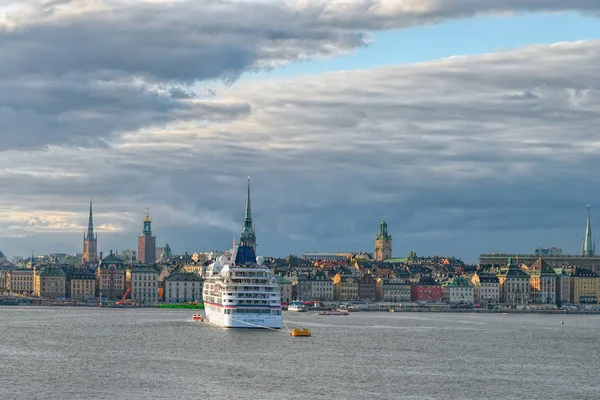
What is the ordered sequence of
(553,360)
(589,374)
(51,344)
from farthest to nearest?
(51,344) → (553,360) → (589,374)

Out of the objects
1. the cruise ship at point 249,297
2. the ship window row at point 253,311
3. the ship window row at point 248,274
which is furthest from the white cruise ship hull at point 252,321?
the ship window row at point 248,274

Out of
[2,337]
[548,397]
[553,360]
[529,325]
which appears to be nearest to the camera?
[548,397]

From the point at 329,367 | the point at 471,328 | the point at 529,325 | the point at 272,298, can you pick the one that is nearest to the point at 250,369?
the point at 329,367

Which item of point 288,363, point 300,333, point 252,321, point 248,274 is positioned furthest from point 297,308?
point 288,363

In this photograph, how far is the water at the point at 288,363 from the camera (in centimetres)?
6394

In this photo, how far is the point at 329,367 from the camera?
250ft

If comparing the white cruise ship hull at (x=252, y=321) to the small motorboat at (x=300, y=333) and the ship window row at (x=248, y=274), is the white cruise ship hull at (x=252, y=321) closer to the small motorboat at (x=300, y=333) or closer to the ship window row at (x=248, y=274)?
the small motorboat at (x=300, y=333)

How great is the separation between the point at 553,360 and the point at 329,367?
18.9 metres

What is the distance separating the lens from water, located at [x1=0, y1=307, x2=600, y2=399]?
2517 inches

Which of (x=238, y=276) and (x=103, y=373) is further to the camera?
(x=238, y=276)

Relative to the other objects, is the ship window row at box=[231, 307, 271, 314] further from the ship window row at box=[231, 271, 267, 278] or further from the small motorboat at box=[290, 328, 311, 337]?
the small motorboat at box=[290, 328, 311, 337]

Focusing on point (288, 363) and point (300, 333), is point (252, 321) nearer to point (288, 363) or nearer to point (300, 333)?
point (300, 333)

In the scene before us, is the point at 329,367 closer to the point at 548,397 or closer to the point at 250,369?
the point at 250,369

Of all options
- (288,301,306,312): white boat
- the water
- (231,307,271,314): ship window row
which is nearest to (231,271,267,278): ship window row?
(231,307,271,314): ship window row
